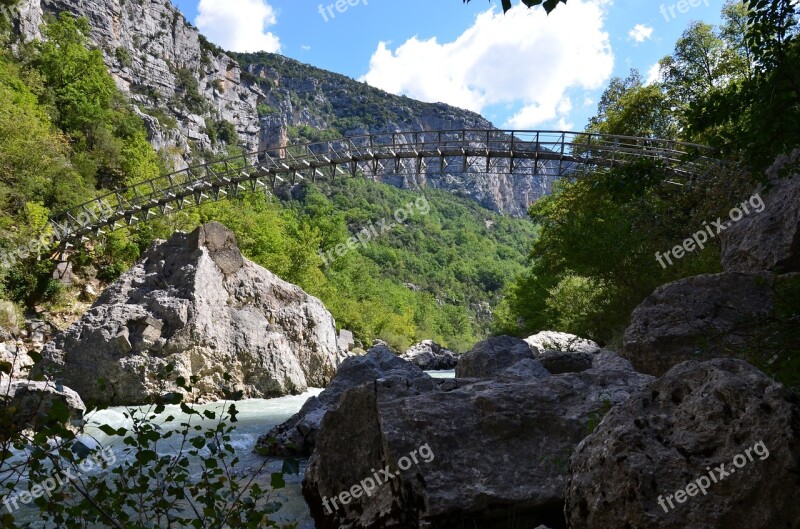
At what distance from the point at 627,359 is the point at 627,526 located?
6.09 m

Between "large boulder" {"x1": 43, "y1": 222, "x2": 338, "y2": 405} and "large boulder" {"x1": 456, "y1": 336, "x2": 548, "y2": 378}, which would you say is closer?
"large boulder" {"x1": 456, "y1": 336, "x2": 548, "y2": 378}

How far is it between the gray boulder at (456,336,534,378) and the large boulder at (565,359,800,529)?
7.78 metres

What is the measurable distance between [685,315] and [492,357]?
406 cm

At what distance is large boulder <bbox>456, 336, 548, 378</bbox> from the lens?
11297 millimetres

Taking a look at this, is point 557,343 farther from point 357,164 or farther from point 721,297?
point 721,297

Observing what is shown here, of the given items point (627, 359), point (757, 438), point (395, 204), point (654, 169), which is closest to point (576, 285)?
point (627, 359)

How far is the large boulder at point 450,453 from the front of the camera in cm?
467

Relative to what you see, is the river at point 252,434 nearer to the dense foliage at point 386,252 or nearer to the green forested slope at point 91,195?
the green forested slope at point 91,195

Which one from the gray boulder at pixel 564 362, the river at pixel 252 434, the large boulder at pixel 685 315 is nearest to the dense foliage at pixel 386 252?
the river at pixel 252 434

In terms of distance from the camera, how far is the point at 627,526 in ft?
9.73

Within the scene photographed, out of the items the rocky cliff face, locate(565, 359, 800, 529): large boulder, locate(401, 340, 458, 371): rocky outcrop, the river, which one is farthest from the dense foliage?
locate(565, 359, 800, 529): large boulder

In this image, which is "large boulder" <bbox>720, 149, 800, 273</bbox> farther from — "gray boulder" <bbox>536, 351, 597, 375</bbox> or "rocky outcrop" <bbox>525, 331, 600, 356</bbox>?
"rocky outcrop" <bbox>525, 331, 600, 356</bbox>

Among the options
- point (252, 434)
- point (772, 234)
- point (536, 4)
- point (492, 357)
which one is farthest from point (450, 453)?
point (252, 434)

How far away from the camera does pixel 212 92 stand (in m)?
109
